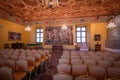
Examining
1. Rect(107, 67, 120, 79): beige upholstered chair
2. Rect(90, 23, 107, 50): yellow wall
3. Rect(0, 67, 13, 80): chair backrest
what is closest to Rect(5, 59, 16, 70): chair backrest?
Rect(0, 67, 13, 80): chair backrest

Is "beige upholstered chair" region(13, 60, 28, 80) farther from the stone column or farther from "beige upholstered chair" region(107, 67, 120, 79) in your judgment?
the stone column

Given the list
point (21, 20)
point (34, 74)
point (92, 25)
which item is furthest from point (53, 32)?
point (34, 74)

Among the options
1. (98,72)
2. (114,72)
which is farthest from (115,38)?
(98,72)

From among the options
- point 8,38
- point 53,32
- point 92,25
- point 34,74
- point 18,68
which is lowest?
point 34,74

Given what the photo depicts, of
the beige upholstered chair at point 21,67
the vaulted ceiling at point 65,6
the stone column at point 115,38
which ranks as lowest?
the beige upholstered chair at point 21,67

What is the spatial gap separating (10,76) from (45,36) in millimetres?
13078

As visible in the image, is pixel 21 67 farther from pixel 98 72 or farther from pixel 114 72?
pixel 114 72

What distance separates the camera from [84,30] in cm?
1561

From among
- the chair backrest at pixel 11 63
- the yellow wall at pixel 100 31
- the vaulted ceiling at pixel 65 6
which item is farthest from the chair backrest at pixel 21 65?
the yellow wall at pixel 100 31

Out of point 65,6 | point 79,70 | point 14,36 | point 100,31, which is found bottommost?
point 79,70

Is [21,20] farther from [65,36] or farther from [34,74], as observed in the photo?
[34,74]

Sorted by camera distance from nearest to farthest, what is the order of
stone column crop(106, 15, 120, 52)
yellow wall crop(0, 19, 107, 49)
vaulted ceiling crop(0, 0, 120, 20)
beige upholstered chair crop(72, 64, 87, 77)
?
beige upholstered chair crop(72, 64, 87, 77) → vaulted ceiling crop(0, 0, 120, 20) → yellow wall crop(0, 19, 107, 49) → stone column crop(106, 15, 120, 52)

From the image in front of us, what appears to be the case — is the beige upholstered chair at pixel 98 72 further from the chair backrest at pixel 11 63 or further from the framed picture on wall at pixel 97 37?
the framed picture on wall at pixel 97 37

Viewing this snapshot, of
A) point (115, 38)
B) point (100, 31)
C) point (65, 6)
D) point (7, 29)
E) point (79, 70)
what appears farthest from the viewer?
point (100, 31)
